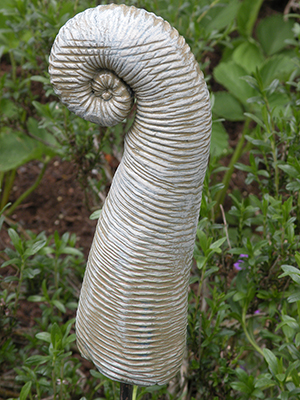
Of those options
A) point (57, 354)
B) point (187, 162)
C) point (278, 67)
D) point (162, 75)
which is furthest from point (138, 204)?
point (278, 67)

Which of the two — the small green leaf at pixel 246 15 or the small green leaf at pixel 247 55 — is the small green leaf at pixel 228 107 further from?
the small green leaf at pixel 246 15

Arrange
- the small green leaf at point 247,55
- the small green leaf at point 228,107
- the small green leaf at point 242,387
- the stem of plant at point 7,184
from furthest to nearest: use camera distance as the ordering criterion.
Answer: the small green leaf at point 247,55
the small green leaf at point 228,107
the stem of plant at point 7,184
the small green leaf at point 242,387

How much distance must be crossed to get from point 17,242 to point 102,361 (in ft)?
1.59

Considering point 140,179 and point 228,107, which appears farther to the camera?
point 228,107

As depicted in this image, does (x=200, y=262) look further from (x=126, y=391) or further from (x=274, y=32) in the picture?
(x=274, y=32)

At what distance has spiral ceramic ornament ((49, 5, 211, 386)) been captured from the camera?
0.75 meters

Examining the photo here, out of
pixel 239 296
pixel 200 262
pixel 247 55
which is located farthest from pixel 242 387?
pixel 247 55

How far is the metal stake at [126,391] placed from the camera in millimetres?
1072

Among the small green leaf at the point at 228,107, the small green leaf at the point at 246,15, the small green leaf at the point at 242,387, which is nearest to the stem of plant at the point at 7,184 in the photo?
the small green leaf at the point at 228,107

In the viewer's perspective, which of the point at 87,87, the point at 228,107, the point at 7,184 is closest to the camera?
the point at 87,87

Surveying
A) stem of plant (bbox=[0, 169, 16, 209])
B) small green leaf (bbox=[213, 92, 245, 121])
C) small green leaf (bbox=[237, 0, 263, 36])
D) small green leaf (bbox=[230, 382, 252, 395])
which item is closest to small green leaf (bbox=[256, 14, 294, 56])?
small green leaf (bbox=[237, 0, 263, 36])

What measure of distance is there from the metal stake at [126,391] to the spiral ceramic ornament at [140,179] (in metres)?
0.10

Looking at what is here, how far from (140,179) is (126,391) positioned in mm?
565

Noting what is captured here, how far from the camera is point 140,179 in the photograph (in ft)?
2.70
